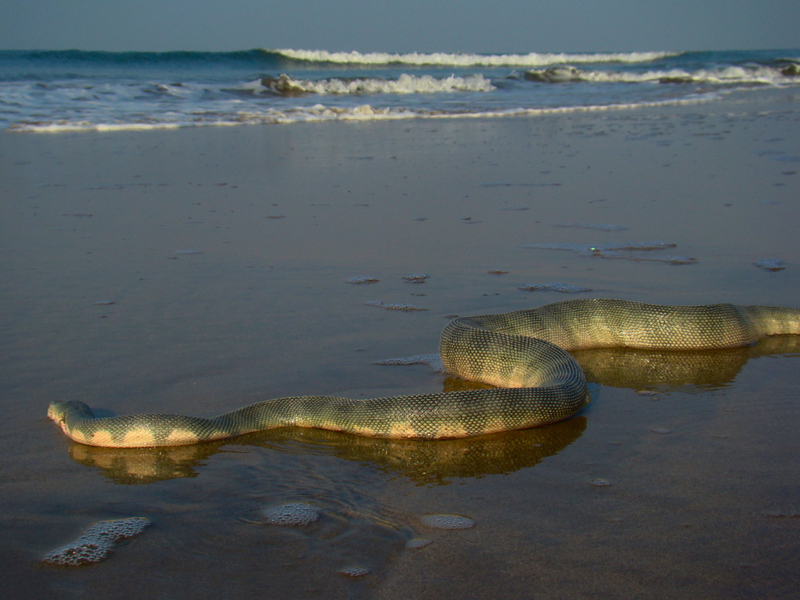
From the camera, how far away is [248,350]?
4.45 m

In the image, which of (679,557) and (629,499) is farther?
(629,499)

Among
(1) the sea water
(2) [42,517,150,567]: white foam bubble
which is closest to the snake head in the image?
(2) [42,517,150,567]: white foam bubble

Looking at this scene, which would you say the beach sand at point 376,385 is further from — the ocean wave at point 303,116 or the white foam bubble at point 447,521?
the ocean wave at point 303,116

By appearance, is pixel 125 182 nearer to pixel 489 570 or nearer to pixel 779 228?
pixel 779 228

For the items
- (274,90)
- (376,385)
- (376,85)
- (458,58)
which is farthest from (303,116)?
(458,58)

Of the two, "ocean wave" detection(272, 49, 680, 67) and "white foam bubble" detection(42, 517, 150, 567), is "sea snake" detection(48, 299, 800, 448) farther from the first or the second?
"ocean wave" detection(272, 49, 680, 67)

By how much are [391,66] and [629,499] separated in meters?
48.9

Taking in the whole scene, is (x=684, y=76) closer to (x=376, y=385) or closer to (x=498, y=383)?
(x=498, y=383)

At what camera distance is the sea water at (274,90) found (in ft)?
62.2

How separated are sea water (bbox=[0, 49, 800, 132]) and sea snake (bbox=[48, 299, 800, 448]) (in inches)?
570

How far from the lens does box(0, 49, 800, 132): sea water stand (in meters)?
19.0

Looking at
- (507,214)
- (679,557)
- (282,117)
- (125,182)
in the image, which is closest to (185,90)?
(282,117)

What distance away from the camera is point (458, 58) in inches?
2148

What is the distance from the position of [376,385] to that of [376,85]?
27400 millimetres
